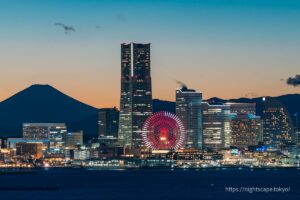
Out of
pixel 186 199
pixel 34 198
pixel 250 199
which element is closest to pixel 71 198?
pixel 34 198

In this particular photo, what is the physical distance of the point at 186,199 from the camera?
390 ft

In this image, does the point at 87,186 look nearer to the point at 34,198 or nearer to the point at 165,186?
the point at 165,186

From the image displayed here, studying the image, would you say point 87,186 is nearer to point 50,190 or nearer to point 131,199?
point 50,190

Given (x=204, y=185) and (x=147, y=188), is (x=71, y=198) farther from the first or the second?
(x=204, y=185)

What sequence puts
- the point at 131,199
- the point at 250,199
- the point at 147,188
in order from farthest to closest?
the point at 147,188
the point at 131,199
the point at 250,199

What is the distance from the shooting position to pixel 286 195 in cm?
12212

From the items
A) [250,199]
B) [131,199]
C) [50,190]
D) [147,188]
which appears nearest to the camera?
Result: [250,199]

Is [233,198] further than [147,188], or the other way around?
[147,188]

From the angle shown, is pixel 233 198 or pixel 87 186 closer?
pixel 233 198

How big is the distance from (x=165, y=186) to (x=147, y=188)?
5.30 m

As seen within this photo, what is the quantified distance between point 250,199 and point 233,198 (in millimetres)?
4442

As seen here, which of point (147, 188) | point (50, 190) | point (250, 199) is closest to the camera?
point (250, 199)

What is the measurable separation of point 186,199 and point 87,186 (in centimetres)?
3989

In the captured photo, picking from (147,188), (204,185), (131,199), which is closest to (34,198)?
(131,199)
